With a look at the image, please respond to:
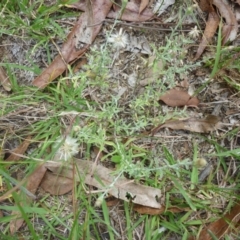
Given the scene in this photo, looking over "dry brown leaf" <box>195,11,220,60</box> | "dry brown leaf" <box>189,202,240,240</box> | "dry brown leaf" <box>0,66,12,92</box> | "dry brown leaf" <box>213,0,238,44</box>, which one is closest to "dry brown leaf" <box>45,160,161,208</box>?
"dry brown leaf" <box>189,202,240,240</box>

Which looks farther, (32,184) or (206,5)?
(206,5)

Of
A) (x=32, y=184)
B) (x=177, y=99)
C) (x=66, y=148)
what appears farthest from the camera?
(x=177, y=99)

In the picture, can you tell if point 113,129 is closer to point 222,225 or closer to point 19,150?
point 19,150

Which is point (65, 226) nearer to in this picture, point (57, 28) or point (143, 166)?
point (143, 166)

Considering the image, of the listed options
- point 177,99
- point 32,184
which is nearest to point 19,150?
point 32,184

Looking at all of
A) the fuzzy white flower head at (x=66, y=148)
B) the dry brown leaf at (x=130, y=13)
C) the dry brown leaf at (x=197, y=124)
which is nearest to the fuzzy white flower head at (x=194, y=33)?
the dry brown leaf at (x=130, y=13)

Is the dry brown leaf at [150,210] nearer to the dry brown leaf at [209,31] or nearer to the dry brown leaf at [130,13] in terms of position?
the dry brown leaf at [209,31]

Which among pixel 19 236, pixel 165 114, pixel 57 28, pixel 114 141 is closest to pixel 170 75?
pixel 165 114

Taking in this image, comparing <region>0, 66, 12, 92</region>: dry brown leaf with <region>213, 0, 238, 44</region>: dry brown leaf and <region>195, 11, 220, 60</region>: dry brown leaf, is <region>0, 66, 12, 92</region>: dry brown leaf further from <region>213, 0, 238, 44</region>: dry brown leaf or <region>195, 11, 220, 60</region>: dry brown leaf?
<region>213, 0, 238, 44</region>: dry brown leaf

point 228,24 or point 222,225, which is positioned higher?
point 228,24
